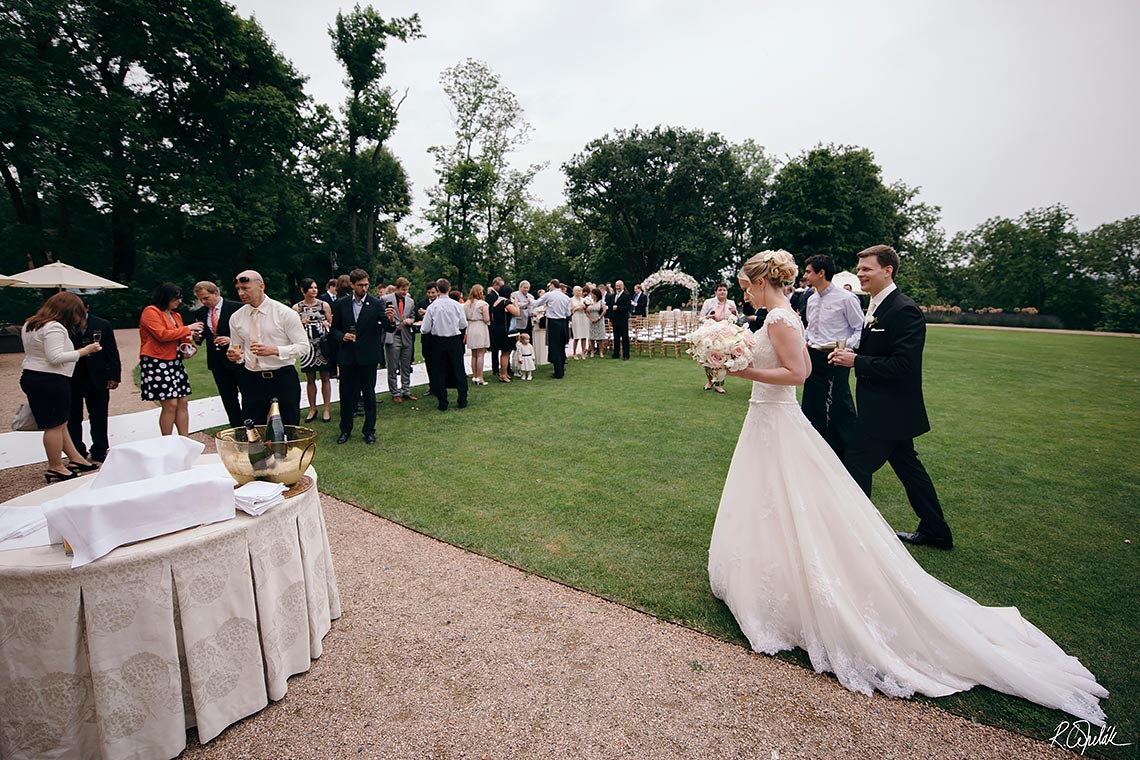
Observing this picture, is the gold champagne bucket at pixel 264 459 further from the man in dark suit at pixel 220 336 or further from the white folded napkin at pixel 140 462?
the man in dark suit at pixel 220 336

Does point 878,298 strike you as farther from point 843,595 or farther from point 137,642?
point 137,642

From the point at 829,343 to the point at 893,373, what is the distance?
80.9 inches

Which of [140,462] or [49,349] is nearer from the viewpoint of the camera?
[140,462]

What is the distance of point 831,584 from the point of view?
2.83 m

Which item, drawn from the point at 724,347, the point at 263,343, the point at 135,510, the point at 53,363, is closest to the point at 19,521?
the point at 135,510

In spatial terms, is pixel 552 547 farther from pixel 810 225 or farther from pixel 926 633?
pixel 810 225

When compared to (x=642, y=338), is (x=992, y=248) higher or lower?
higher

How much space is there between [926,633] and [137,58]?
106 feet

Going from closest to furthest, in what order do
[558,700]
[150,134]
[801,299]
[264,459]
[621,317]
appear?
[558,700], [264,459], [801,299], [621,317], [150,134]

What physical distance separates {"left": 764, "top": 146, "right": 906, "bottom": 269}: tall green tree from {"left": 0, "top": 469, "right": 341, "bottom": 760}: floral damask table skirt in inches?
1640

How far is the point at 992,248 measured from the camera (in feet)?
178

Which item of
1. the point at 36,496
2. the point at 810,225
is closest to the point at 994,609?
the point at 36,496

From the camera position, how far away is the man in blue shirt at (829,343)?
5.58 m

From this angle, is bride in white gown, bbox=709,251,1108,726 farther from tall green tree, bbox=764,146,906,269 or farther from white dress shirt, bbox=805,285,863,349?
tall green tree, bbox=764,146,906,269
